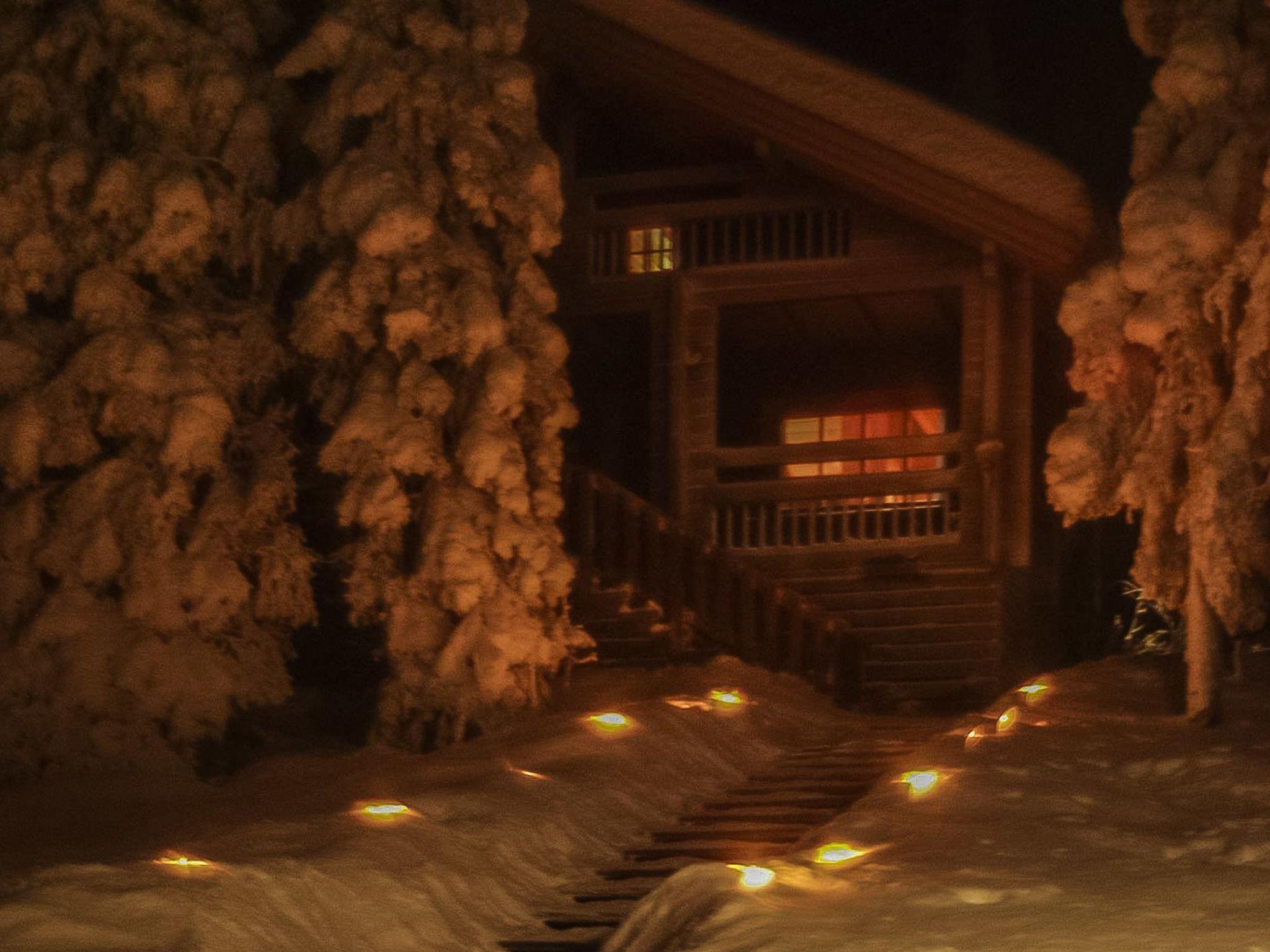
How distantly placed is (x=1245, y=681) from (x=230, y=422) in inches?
306

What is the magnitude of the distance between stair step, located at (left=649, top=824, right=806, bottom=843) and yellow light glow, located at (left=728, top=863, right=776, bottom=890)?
5.92ft

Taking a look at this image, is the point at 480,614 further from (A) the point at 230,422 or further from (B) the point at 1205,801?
(B) the point at 1205,801

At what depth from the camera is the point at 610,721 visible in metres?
14.4

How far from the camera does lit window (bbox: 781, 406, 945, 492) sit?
22.9 metres

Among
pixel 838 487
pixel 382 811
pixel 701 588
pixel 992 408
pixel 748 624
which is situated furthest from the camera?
pixel 838 487

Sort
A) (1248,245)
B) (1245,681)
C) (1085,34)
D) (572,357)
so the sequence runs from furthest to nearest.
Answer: (1085,34), (572,357), (1245,681), (1248,245)

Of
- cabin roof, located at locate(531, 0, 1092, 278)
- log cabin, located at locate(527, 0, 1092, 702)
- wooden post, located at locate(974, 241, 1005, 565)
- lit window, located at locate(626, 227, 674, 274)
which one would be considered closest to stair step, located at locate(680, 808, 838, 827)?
log cabin, located at locate(527, 0, 1092, 702)

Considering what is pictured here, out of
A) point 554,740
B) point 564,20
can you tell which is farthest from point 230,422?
point 564,20

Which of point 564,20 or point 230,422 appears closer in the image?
point 230,422

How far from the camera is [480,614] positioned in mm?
14977

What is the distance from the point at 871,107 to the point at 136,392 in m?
7.75

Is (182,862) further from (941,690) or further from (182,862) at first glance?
(941,690)

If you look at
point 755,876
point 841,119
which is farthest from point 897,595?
point 755,876

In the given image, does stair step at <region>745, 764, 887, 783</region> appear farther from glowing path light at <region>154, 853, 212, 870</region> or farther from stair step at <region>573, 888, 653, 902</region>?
glowing path light at <region>154, 853, 212, 870</region>
